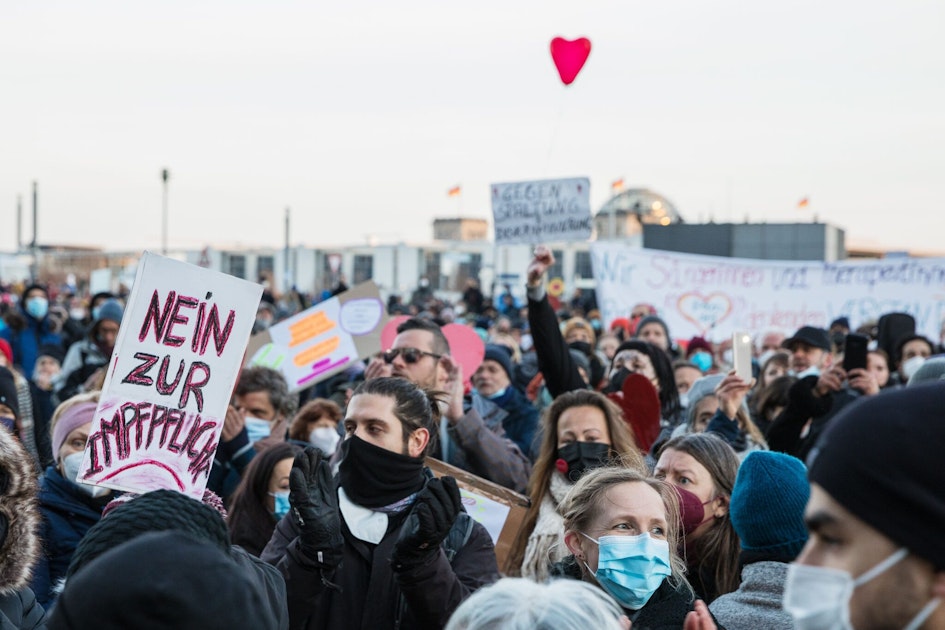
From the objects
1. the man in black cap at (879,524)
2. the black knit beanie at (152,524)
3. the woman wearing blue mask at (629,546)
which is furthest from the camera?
the woman wearing blue mask at (629,546)

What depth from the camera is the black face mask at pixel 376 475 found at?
150 inches

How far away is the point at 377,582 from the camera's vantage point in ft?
11.9

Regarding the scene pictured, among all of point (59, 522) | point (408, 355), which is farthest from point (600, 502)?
point (408, 355)

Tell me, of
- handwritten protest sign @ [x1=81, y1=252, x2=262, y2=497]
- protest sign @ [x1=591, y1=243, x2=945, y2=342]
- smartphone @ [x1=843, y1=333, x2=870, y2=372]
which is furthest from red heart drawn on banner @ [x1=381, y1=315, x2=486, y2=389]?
protest sign @ [x1=591, y1=243, x2=945, y2=342]

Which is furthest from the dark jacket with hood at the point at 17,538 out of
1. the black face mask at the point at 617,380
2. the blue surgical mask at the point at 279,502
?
the black face mask at the point at 617,380

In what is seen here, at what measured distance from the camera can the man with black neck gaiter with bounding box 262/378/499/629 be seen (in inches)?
132

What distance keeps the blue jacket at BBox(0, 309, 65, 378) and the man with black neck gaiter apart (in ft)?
29.1

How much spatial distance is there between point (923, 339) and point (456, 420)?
19.3 ft

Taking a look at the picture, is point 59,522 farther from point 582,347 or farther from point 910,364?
point 910,364

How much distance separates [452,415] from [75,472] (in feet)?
5.78

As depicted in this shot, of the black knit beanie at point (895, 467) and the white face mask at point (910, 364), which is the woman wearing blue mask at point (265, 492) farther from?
the white face mask at point (910, 364)

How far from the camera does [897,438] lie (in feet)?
5.17

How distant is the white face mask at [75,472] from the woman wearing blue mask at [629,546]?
1.84 m

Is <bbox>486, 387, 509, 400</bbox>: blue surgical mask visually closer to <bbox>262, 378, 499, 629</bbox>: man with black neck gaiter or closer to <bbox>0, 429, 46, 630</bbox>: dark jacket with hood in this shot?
<bbox>262, 378, 499, 629</bbox>: man with black neck gaiter
